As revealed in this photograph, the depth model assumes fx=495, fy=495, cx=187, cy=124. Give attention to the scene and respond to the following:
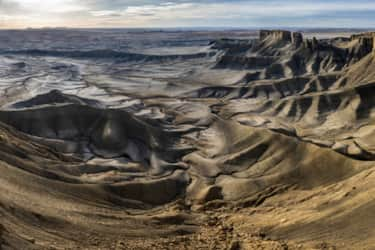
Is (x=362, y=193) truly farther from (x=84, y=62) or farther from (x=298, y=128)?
(x=84, y=62)

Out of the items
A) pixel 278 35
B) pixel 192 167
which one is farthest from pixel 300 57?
pixel 192 167

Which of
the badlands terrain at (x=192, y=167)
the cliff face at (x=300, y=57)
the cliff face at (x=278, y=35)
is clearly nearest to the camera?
the badlands terrain at (x=192, y=167)

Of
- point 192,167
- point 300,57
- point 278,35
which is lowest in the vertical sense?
point 192,167

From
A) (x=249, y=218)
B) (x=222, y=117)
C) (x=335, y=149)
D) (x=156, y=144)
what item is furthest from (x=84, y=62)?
(x=249, y=218)

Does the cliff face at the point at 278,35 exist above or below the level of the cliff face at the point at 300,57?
above

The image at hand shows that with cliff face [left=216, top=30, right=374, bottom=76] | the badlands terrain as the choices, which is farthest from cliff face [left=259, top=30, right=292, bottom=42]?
the badlands terrain

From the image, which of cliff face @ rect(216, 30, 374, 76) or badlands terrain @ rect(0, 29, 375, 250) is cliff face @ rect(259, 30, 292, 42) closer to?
cliff face @ rect(216, 30, 374, 76)

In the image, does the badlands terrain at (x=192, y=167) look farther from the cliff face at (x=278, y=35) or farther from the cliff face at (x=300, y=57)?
the cliff face at (x=278, y=35)

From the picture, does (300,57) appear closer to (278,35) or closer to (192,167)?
(278,35)

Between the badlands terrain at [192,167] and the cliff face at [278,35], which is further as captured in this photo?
the cliff face at [278,35]

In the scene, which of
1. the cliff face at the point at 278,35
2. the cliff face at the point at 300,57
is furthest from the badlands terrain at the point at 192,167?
the cliff face at the point at 278,35
